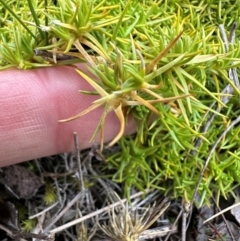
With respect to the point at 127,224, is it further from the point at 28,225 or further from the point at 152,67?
the point at 152,67

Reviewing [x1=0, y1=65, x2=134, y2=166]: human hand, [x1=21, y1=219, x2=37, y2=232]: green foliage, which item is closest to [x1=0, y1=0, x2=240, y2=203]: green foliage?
[x1=0, y1=65, x2=134, y2=166]: human hand

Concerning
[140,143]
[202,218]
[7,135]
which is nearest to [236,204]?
[202,218]

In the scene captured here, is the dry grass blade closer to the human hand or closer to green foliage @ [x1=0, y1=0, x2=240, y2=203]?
green foliage @ [x1=0, y1=0, x2=240, y2=203]

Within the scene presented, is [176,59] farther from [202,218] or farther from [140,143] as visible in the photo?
[202,218]

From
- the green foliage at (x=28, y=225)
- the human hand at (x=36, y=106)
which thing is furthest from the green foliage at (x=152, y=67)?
the green foliage at (x=28, y=225)

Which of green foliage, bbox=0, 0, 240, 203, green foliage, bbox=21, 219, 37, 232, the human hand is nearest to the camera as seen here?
green foliage, bbox=0, 0, 240, 203

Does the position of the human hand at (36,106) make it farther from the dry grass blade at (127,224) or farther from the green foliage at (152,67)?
the dry grass blade at (127,224)
